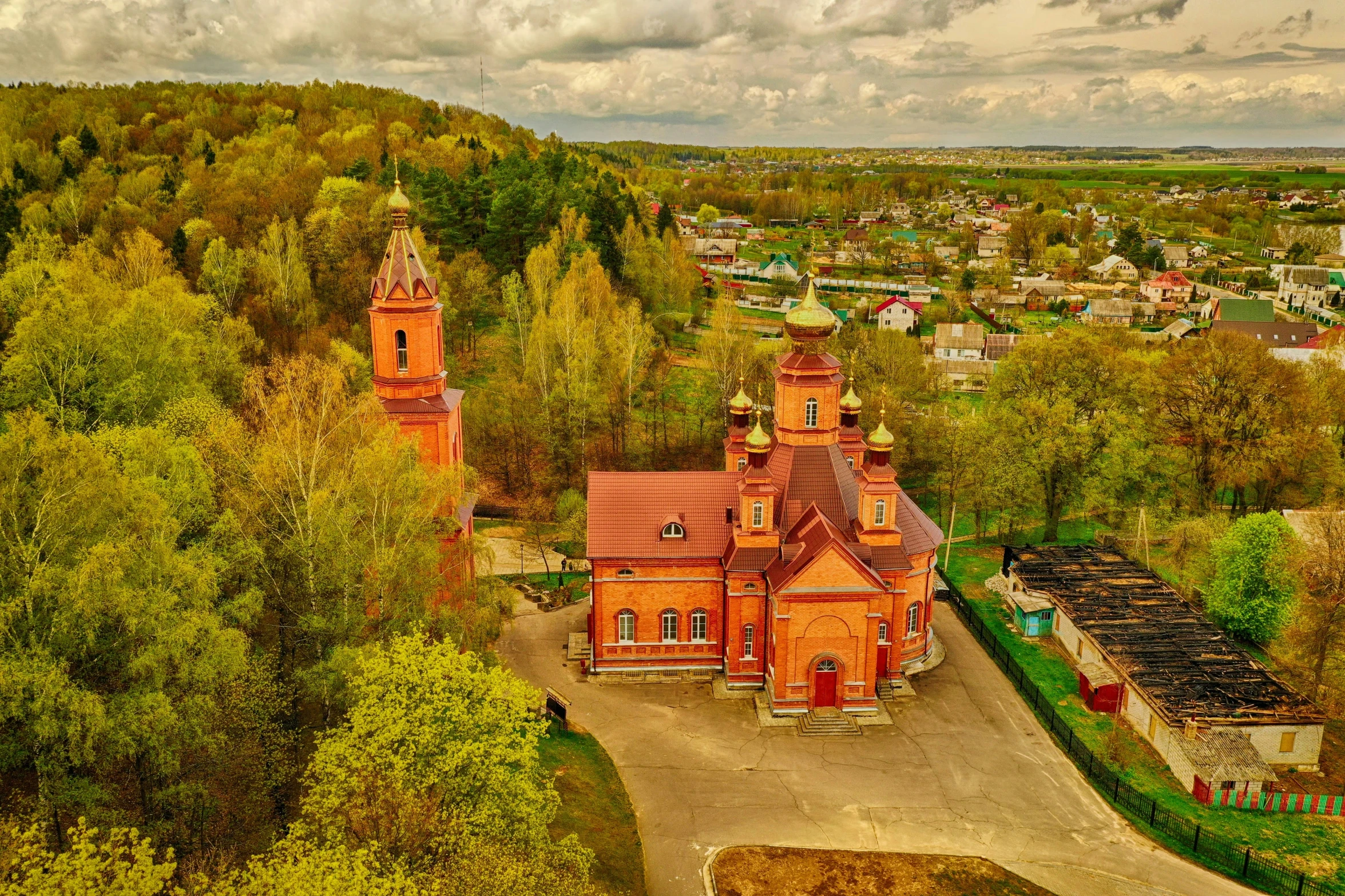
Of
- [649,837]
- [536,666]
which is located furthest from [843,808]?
[536,666]

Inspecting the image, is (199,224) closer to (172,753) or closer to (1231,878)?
(172,753)

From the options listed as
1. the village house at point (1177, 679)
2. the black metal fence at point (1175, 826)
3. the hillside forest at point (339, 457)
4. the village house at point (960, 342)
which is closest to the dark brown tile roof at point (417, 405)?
the hillside forest at point (339, 457)

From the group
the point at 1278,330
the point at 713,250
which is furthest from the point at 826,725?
the point at 713,250

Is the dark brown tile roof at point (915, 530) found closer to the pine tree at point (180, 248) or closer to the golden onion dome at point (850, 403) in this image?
the golden onion dome at point (850, 403)

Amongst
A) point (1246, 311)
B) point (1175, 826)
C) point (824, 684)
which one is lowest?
point (1175, 826)

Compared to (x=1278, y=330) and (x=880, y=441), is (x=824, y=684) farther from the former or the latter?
(x=1278, y=330)
